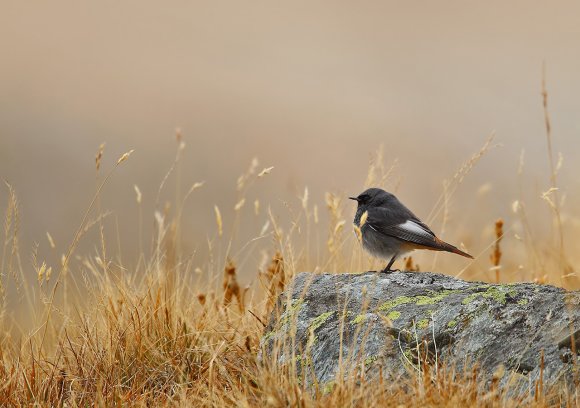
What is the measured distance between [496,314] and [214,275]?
2.24m

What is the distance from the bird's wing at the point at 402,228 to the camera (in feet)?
16.4

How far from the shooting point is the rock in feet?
11.0

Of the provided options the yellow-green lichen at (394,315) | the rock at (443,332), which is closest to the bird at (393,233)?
the rock at (443,332)

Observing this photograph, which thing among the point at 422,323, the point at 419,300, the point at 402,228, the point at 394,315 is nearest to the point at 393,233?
the point at 402,228

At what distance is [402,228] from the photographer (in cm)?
520

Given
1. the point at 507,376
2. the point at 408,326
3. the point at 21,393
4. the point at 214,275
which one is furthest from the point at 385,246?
the point at 21,393

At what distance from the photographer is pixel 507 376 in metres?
3.37

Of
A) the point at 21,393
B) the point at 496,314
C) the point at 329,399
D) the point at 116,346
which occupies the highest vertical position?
the point at 496,314

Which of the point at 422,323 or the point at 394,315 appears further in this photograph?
the point at 394,315

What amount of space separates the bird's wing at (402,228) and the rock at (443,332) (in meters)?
0.86

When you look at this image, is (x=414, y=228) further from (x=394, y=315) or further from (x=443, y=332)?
(x=443, y=332)

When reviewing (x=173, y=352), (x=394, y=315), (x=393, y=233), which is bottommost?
(x=173, y=352)

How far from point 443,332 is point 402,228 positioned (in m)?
1.65

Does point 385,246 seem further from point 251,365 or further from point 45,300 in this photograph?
point 45,300
